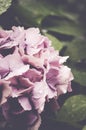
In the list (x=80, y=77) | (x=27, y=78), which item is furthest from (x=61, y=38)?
(x=27, y=78)

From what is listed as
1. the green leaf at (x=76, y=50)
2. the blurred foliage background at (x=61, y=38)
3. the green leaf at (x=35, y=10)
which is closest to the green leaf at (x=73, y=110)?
the blurred foliage background at (x=61, y=38)

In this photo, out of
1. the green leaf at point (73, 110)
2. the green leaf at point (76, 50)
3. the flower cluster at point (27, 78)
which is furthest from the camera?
the green leaf at point (76, 50)

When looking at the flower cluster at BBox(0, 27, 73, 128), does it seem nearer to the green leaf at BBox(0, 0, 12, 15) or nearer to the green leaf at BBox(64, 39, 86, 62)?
the green leaf at BBox(0, 0, 12, 15)

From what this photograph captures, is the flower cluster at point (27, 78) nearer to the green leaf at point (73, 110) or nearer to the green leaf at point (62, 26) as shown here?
the green leaf at point (73, 110)

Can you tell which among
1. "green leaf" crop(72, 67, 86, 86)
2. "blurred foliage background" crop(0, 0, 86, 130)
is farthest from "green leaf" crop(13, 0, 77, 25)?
"green leaf" crop(72, 67, 86, 86)

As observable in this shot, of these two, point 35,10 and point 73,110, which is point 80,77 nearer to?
point 73,110

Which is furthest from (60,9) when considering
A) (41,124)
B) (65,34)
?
(41,124)
